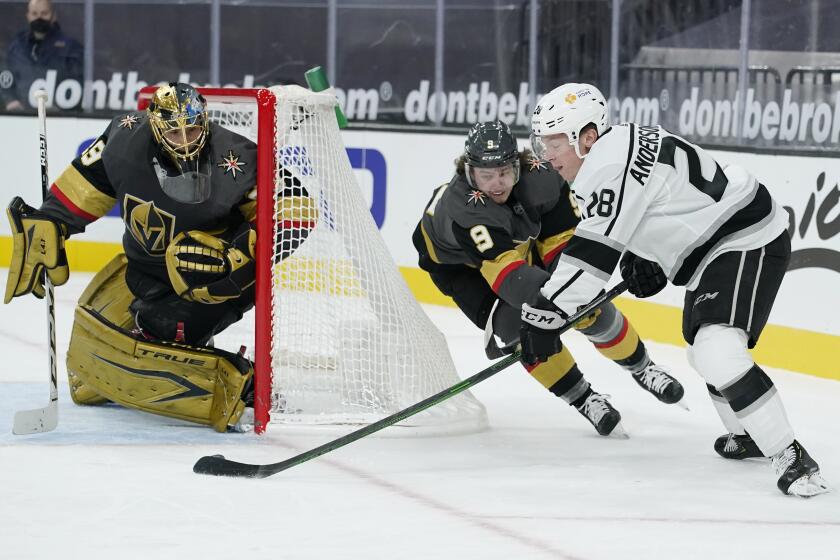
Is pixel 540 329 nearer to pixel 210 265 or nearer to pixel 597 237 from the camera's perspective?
pixel 597 237

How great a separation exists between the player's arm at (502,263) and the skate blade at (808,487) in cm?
82

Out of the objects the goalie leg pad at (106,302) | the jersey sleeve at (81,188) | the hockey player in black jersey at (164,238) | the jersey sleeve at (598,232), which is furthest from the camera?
the goalie leg pad at (106,302)

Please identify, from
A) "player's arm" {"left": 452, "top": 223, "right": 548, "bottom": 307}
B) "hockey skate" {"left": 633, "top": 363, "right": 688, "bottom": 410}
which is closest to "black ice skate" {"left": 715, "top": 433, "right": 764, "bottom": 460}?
"hockey skate" {"left": 633, "top": 363, "right": 688, "bottom": 410}

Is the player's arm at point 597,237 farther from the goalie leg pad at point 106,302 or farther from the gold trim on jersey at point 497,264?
the goalie leg pad at point 106,302

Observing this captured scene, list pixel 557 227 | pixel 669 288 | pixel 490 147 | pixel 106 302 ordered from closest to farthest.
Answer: pixel 490 147 < pixel 557 227 < pixel 106 302 < pixel 669 288

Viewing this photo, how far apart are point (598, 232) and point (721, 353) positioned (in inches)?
15.3

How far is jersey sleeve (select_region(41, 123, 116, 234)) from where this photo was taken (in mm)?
3893

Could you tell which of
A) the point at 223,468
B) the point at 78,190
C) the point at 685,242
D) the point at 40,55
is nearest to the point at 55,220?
the point at 78,190

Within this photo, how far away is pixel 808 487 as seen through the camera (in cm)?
318

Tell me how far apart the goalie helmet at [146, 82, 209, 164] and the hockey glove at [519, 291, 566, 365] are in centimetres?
101

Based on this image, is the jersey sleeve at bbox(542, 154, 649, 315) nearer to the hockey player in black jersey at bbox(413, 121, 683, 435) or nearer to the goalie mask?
the hockey player in black jersey at bbox(413, 121, 683, 435)

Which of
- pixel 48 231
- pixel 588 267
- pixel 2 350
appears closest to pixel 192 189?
pixel 48 231

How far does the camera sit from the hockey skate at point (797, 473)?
125 inches

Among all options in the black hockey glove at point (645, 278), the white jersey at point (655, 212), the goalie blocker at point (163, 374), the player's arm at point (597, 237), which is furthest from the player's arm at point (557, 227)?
the goalie blocker at point (163, 374)
